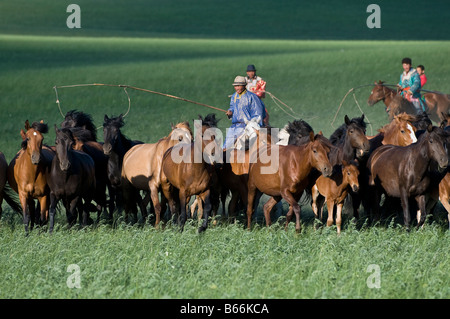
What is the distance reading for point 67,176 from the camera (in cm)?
1324

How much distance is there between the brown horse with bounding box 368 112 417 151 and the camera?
15148mm

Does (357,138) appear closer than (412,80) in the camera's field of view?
Yes

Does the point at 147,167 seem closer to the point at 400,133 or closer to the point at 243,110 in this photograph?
the point at 243,110

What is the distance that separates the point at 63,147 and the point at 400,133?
262 inches

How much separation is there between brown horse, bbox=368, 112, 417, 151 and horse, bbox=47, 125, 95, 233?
5661 mm

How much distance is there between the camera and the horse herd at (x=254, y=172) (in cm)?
1269

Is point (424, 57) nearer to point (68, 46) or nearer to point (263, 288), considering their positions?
point (68, 46)

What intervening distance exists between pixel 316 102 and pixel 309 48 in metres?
17.0

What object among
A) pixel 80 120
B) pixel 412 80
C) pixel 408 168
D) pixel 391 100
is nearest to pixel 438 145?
pixel 408 168

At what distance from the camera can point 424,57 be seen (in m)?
43.0

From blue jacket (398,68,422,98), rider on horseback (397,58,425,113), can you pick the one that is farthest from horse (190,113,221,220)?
blue jacket (398,68,422,98)

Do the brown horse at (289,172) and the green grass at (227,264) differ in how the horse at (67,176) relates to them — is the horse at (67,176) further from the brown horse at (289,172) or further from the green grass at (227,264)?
the brown horse at (289,172)

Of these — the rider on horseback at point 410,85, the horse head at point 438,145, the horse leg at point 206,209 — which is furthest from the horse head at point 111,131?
the rider on horseback at point 410,85

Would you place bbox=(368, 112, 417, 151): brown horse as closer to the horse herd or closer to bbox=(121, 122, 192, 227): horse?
the horse herd
